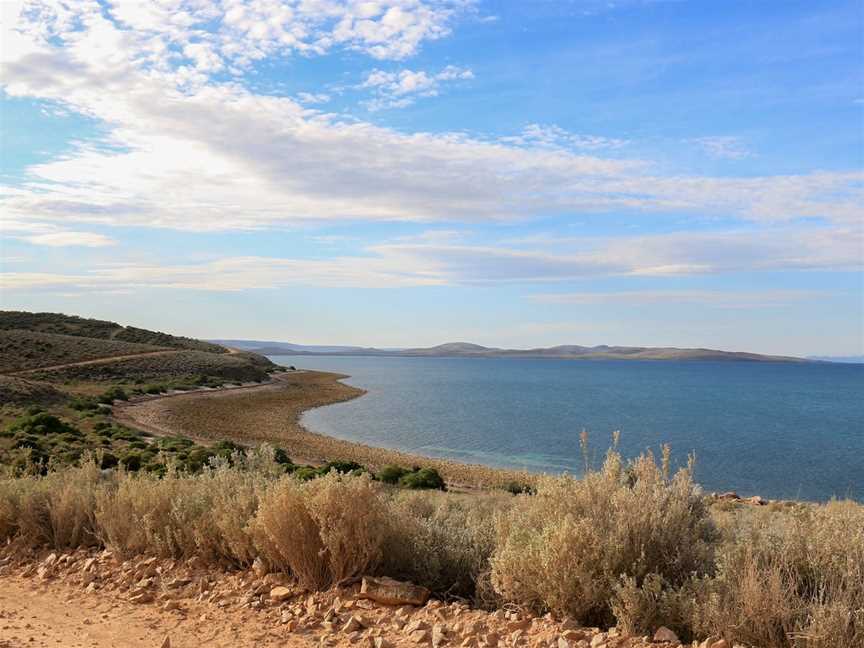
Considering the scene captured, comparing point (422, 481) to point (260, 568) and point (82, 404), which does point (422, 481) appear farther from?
point (82, 404)

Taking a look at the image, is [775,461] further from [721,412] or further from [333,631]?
[333,631]

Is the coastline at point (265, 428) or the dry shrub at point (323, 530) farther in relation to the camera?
the coastline at point (265, 428)

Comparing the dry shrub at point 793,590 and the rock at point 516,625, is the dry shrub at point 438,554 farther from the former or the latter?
the dry shrub at point 793,590

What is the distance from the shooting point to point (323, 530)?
596 centimetres

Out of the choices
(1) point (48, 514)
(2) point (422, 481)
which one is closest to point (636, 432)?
(2) point (422, 481)

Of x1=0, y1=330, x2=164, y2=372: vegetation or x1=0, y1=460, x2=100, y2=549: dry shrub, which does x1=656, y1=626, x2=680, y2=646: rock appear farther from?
x1=0, y1=330, x2=164, y2=372: vegetation

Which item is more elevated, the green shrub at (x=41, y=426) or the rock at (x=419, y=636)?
the rock at (x=419, y=636)

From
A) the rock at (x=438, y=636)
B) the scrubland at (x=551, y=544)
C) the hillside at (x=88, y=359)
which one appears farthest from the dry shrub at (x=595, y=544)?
the hillside at (x=88, y=359)

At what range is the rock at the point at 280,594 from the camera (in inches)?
234

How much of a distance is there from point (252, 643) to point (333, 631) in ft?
1.95

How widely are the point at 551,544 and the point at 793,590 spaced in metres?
1.59

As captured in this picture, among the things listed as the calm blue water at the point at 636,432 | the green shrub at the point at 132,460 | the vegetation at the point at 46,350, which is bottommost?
the calm blue water at the point at 636,432

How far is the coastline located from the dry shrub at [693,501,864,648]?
66.2 feet

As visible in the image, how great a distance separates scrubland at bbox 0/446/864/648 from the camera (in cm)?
464
